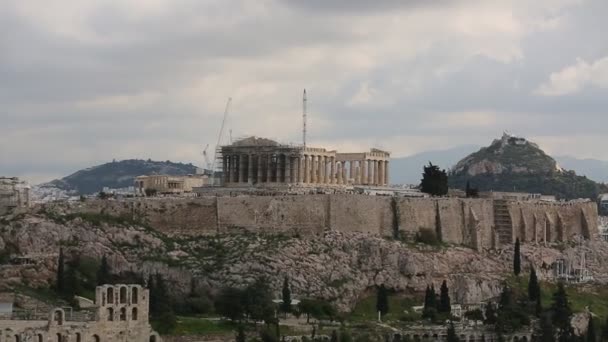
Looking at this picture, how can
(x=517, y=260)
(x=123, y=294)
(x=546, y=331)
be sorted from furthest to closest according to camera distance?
(x=517, y=260) → (x=546, y=331) → (x=123, y=294)

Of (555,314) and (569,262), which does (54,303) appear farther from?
(569,262)

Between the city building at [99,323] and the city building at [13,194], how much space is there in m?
26.7

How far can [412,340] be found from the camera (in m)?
95.2

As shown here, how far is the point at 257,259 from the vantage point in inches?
4028

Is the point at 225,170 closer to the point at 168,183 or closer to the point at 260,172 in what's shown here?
the point at 260,172

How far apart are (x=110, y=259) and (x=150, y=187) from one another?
36459 mm

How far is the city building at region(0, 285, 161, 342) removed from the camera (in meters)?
72.8

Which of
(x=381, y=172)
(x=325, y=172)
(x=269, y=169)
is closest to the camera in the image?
(x=269, y=169)

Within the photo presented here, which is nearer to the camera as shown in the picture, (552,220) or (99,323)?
(99,323)

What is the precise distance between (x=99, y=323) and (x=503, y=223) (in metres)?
55.6

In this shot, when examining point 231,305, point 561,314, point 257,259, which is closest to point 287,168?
point 257,259

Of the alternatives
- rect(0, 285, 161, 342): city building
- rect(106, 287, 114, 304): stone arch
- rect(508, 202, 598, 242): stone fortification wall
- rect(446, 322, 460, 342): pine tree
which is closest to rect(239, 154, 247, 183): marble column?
rect(508, 202, 598, 242): stone fortification wall

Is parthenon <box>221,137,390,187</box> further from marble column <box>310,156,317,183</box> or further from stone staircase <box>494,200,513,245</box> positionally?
stone staircase <box>494,200,513,245</box>

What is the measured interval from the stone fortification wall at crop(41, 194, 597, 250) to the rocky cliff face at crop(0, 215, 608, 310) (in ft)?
3.68
